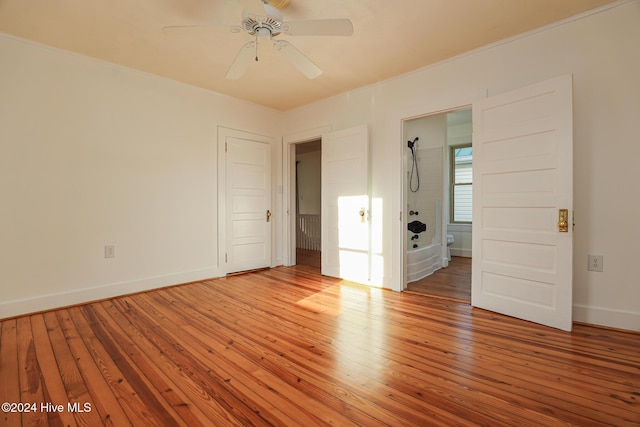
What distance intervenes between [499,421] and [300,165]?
7288mm

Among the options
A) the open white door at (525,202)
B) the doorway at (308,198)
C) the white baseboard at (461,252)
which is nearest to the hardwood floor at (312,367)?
the open white door at (525,202)

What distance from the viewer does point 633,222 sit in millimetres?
2381

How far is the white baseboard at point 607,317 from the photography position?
93.4 inches

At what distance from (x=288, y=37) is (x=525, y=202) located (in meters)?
2.74

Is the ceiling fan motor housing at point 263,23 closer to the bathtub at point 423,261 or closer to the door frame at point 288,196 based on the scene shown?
the door frame at point 288,196

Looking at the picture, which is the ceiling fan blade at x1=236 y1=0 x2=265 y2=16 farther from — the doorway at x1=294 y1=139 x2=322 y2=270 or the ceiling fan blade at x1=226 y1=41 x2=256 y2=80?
the doorway at x1=294 y1=139 x2=322 y2=270

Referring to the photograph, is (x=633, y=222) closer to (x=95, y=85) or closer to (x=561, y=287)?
(x=561, y=287)

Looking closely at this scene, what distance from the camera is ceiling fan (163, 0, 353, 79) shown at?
2023mm

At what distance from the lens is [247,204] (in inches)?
185

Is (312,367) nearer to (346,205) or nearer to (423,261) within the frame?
(346,205)

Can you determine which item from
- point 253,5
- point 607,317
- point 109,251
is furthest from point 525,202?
point 109,251

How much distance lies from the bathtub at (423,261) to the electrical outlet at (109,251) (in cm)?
372

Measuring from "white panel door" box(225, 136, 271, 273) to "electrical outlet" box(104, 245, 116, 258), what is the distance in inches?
57.1

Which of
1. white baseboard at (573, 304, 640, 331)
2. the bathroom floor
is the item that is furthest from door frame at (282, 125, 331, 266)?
white baseboard at (573, 304, 640, 331)
